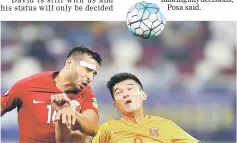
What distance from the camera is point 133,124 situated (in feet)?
7.40

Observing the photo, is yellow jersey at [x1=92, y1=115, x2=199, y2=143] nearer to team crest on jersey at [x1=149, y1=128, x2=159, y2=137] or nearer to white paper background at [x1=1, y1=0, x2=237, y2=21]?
team crest on jersey at [x1=149, y1=128, x2=159, y2=137]

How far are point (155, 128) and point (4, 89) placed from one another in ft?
2.39

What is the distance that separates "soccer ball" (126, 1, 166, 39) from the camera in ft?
7.30

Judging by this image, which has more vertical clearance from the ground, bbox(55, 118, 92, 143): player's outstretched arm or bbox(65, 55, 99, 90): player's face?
bbox(65, 55, 99, 90): player's face

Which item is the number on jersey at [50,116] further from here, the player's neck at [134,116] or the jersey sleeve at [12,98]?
the player's neck at [134,116]

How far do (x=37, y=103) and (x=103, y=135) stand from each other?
0.34 metres

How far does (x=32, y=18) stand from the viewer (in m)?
2.29

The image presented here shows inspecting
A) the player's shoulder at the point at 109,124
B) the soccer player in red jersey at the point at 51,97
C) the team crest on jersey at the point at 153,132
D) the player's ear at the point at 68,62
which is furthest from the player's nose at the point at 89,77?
the team crest on jersey at the point at 153,132

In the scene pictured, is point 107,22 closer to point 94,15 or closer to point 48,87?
point 94,15

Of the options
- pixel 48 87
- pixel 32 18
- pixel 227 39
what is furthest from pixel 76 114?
pixel 227 39

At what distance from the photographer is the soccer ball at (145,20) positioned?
222cm

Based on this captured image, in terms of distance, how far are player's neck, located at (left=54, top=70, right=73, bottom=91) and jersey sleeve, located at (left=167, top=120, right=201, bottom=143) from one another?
0.50m

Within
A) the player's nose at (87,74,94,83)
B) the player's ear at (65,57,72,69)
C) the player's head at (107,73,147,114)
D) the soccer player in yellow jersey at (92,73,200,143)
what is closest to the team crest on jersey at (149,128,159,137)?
the soccer player in yellow jersey at (92,73,200,143)

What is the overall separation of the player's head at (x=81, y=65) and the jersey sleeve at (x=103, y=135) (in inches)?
8.4
